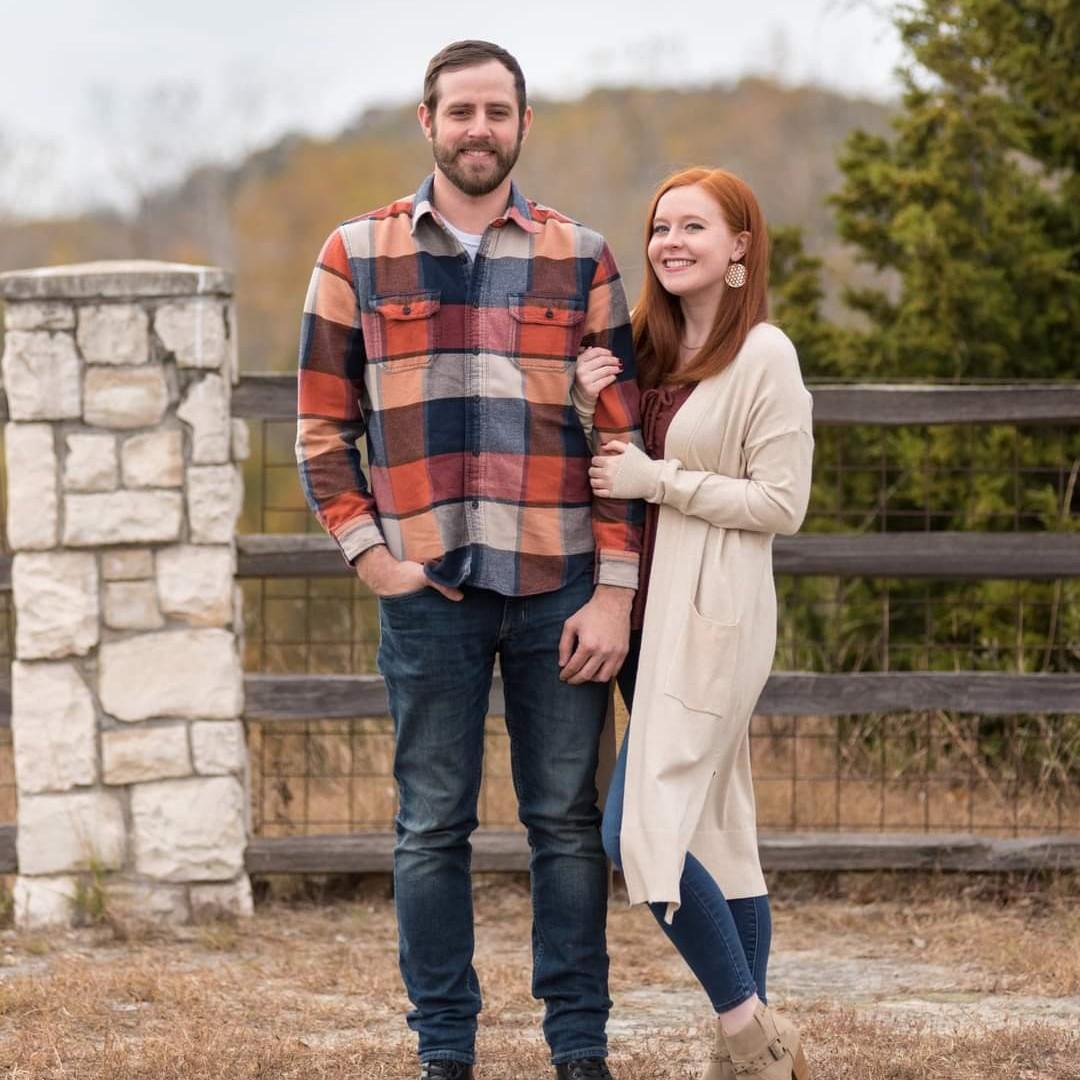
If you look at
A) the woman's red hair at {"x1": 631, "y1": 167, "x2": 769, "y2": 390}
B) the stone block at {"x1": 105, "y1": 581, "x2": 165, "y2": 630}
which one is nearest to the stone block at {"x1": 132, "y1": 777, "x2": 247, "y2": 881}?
the stone block at {"x1": 105, "y1": 581, "x2": 165, "y2": 630}

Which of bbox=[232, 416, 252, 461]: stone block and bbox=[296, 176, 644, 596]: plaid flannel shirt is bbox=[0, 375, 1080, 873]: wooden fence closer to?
bbox=[232, 416, 252, 461]: stone block

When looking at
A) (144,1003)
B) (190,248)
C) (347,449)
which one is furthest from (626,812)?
(190,248)

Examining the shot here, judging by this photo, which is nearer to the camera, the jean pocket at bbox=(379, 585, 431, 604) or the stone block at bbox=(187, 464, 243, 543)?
the jean pocket at bbox=(379, 585, 431, 604)

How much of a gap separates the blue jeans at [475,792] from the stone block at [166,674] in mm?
1861

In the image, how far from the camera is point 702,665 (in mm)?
3070

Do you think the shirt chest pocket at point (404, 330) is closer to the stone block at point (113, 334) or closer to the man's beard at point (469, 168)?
the man's beard at point (469, 168)

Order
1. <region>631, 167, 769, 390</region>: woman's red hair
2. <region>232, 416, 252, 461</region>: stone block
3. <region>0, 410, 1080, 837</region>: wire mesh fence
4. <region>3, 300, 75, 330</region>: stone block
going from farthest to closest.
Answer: <region>0, 410, 1080, 837</region>: wire mesh fence, <region>232, 416, 252, 461</region>: stone block, <region>3, 300, 75, 330</region>: stone block, <region>631, 167, 769, 390</region>: woman's red hair

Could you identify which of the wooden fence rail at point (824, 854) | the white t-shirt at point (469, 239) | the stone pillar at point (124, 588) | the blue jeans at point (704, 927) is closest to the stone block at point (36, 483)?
the stone pillar at point (124, 588)

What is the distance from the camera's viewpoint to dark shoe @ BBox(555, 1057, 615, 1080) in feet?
10.6

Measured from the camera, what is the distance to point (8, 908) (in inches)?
203

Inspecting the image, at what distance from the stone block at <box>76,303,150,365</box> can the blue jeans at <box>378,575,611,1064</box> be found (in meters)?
2.04

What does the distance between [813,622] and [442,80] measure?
3962 mm

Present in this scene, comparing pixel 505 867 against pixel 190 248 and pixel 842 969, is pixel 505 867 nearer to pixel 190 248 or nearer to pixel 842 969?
pixel 842 969

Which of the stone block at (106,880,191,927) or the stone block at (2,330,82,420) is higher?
the stone block at (2,330,82,420)
